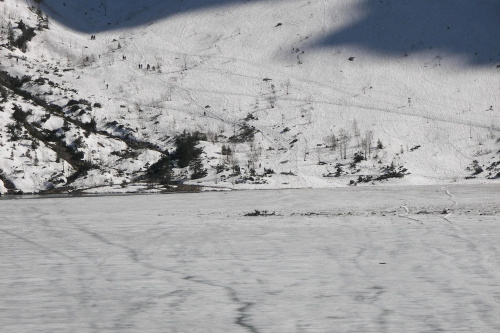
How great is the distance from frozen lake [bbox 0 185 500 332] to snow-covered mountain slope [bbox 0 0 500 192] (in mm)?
9216

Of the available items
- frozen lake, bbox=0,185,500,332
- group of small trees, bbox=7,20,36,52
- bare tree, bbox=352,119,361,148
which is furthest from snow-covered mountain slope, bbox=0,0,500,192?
frozen lake, bbox=0,185,500,332

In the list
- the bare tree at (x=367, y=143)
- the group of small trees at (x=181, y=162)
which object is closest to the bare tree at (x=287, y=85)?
the bare tree at (x=367, y=143)

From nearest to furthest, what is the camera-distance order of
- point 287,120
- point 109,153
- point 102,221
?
1. point 102,221
2. point 109,153
3. point 287,120

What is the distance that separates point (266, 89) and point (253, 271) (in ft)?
75.4

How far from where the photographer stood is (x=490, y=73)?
30766mm

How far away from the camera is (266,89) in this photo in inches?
1174

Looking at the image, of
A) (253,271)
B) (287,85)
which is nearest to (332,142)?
(287,85)

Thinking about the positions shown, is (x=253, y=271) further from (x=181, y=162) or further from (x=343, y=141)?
(x=343, y=141)

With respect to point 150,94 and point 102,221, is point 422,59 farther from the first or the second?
point 102,221

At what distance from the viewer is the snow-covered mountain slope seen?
75.9 ft

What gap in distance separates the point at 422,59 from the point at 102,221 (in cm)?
2364

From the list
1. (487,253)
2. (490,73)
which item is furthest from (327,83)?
(487,253)

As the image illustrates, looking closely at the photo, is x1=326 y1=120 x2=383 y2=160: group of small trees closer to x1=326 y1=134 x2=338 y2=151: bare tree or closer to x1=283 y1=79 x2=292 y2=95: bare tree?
x1=326 y1=134 x2=338 y2=151: bare tree

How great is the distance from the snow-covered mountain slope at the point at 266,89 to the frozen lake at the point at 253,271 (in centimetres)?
922
